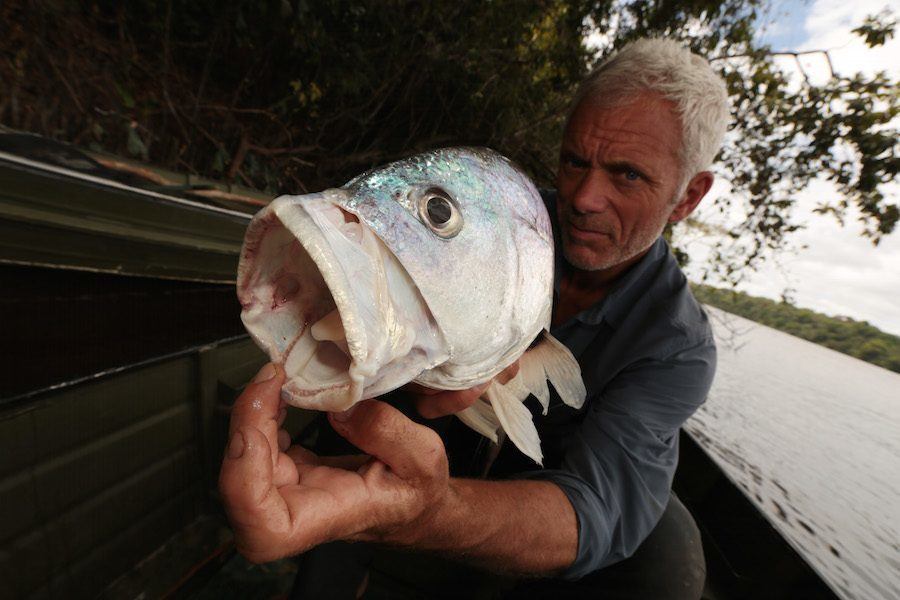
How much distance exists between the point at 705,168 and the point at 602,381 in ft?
3.55

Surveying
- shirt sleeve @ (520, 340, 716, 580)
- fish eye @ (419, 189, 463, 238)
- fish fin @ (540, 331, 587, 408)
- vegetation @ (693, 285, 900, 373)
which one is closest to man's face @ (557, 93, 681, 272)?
shirt sleeve @ (520, 340, 716, 580)

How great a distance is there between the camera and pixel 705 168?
75.0 inches

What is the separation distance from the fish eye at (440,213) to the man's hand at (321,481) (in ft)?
1.30

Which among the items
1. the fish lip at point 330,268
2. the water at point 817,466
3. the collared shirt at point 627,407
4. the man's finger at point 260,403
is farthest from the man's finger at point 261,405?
the water at point 817,466

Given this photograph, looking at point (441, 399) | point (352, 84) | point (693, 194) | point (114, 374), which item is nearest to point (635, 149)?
point (693, 194)

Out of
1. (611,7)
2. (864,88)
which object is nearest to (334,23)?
(611,7)

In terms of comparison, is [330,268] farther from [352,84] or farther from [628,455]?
[352,84]

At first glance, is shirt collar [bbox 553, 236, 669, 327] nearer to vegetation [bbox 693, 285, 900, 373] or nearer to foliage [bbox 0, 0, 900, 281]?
foliage [bbox 0, 0, 900, 281]

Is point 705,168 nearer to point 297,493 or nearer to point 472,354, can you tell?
point 472,354

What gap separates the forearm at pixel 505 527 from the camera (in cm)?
113

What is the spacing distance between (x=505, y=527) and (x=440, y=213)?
97 centimetres

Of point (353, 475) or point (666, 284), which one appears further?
point (666, 284)

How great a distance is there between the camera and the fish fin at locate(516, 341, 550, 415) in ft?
4.24

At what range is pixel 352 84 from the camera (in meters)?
4.88
